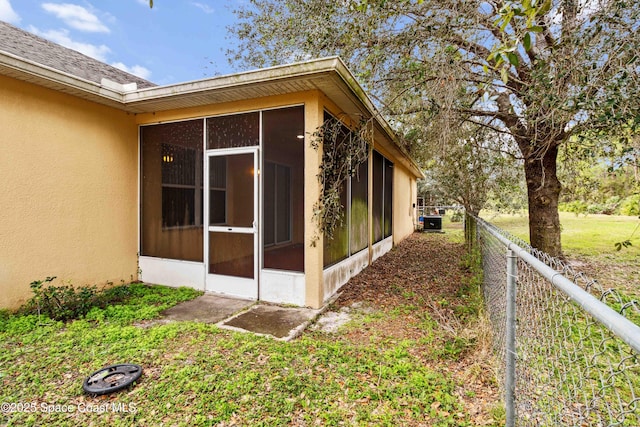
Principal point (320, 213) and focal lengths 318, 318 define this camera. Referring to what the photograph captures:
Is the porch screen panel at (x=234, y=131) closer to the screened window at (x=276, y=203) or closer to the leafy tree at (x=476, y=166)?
the screened window at (x=276, y=203)

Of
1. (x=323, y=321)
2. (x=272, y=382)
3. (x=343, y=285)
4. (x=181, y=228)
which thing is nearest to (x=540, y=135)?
(x=343, y=285)

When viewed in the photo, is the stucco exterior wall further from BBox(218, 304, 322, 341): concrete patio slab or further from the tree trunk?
BBox(218, 304, 322, 341): concrete patio slab

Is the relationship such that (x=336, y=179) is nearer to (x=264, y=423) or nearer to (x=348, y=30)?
(x=348, y=30)

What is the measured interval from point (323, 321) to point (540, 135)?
206 inches

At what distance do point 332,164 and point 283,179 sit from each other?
0.90m

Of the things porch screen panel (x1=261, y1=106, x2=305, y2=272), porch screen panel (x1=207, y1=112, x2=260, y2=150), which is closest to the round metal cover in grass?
porch screen panel (x1=261, y1=106, x2=305, y2=272)

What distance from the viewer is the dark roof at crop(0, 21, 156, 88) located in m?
4.90

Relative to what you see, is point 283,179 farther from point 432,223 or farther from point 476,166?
point 432,223

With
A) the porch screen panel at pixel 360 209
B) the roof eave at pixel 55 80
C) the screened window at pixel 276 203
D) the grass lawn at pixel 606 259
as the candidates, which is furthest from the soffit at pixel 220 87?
the grass lawn at pixel 606 259

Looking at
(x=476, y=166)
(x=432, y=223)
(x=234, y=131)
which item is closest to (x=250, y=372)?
(x=234, y=131)

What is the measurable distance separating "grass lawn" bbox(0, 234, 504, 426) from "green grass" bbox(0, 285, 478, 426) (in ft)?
0.03

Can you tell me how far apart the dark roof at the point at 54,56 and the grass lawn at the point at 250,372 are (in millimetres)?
3869

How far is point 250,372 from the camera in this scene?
294 cm

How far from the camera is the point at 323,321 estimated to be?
4.28 meters
